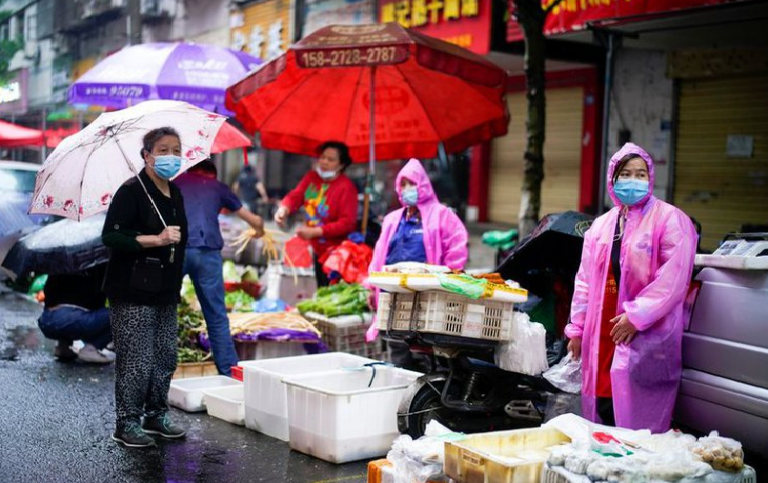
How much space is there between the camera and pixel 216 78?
39.0ft

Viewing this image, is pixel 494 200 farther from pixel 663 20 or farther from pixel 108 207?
pixel 108 207

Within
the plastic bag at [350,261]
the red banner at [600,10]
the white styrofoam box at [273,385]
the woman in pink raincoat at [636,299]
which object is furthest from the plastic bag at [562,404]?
the red banner at [600,10]

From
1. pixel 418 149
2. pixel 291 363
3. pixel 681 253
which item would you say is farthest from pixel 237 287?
pixel 681 253

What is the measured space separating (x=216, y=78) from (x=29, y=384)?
15.9 ft


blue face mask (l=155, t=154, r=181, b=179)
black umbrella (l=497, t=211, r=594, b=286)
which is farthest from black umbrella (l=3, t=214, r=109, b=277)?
black umbrella (l=497, t=211, r=594, b=286)

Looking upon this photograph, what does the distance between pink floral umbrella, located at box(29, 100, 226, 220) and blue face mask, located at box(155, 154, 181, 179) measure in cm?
13

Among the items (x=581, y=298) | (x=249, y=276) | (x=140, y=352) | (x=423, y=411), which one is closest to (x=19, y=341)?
(x=249, y=276)

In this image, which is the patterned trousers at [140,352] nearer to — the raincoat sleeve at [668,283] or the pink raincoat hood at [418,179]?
the pink raincoat hood at [418,179]

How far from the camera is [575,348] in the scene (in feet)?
19.9

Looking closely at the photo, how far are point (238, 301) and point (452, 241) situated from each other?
127 inches

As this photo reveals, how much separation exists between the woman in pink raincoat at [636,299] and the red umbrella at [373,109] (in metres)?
4.04

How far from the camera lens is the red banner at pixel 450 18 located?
15.1 metres

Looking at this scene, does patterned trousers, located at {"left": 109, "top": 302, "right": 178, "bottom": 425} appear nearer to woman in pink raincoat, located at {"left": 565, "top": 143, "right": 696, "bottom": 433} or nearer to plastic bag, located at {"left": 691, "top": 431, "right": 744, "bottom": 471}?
woman in pink raincoat, located at {"left": 565, "top": 143, "right": 696, "bottom": 433}

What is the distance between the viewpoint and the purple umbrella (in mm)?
11586
